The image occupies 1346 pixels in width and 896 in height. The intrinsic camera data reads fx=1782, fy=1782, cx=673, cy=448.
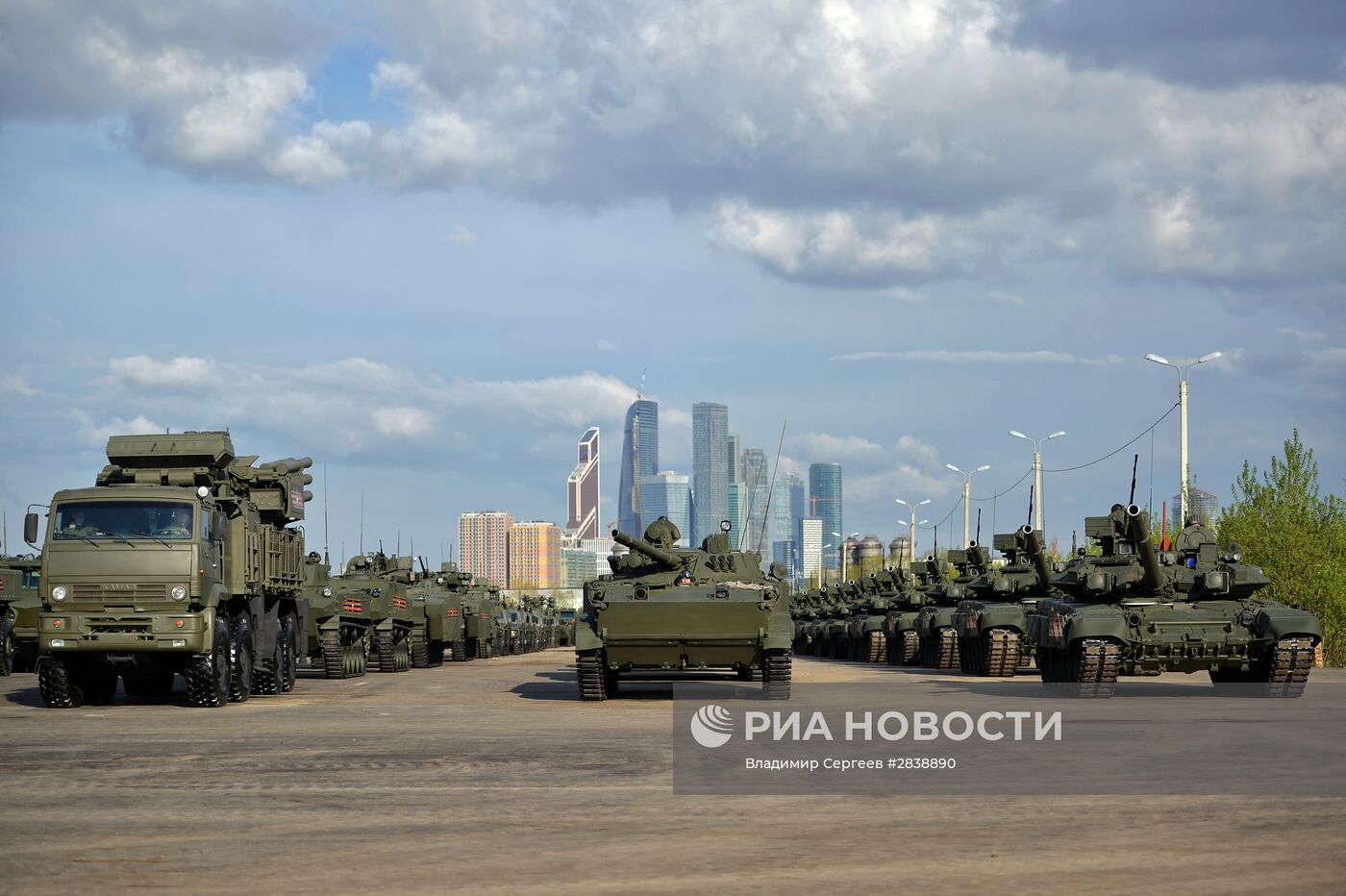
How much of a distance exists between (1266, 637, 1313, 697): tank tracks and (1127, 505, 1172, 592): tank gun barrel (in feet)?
6.71

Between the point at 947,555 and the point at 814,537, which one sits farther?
the point at 814,537

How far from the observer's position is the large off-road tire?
24688mm

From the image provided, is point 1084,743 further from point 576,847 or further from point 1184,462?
point 1184,462

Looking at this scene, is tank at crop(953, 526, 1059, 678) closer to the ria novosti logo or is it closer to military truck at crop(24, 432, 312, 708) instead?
the ria novosti logo

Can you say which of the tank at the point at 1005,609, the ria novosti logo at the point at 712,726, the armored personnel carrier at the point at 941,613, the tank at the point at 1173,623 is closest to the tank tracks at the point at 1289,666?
the tank at the point at 1173,623

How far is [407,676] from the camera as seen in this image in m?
37.8

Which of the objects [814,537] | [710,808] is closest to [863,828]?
[710,808]

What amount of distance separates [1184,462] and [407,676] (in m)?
22.3

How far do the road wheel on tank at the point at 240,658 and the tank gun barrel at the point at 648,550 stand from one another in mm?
5625

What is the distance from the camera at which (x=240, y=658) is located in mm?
25766

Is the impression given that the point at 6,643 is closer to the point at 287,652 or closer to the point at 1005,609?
the point at 287,652

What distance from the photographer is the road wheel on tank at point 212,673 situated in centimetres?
2366

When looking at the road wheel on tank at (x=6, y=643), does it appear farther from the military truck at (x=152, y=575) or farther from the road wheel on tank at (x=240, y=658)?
the road wheel on tank at (x=240, y=658)

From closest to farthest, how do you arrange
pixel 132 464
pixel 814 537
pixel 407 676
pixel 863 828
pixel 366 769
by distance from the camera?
pixel 863 828 → pixel 366 769 → pixel 132 464 → pixel 407 676 → pixel 814 537
